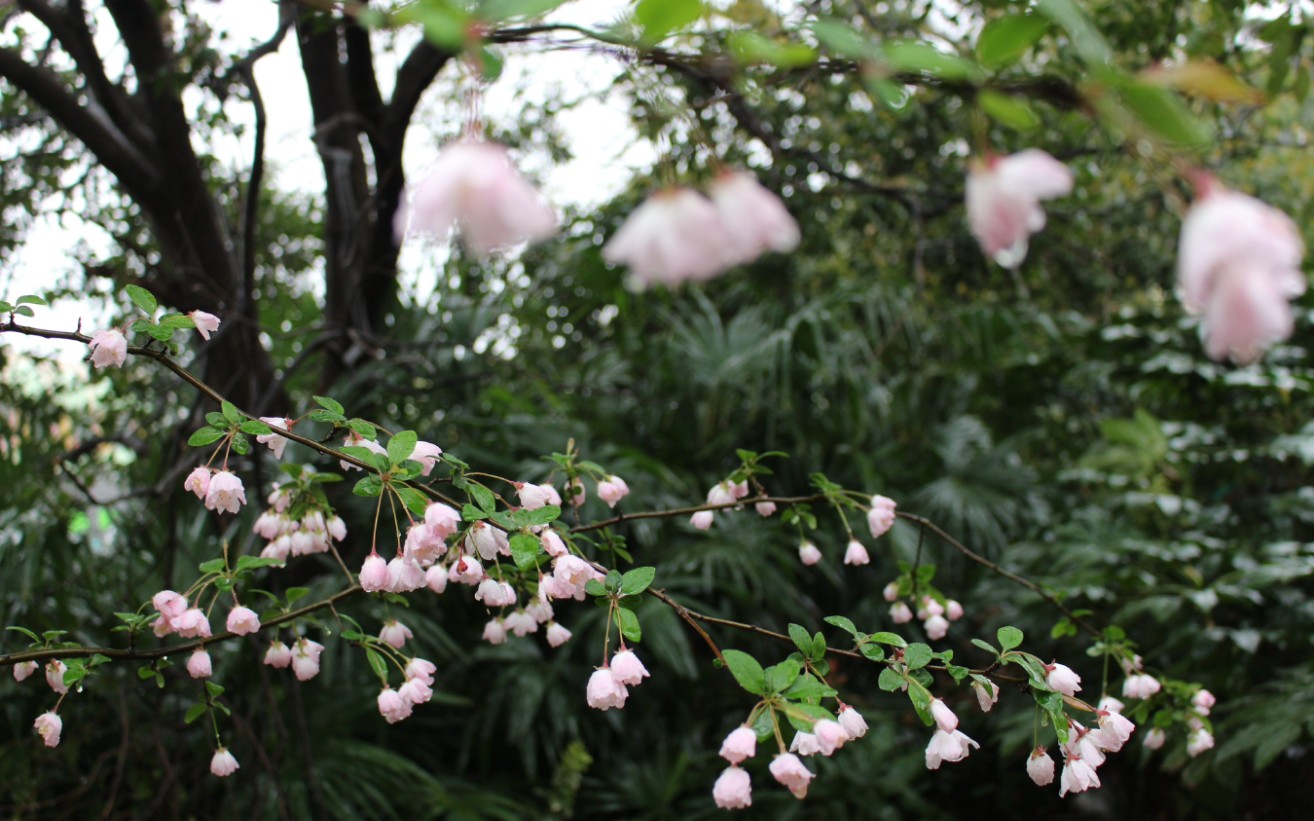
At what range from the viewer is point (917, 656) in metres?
0.69

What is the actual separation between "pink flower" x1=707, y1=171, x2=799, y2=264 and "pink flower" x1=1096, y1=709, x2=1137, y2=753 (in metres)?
0.55

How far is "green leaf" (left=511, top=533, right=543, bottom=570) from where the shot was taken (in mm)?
662

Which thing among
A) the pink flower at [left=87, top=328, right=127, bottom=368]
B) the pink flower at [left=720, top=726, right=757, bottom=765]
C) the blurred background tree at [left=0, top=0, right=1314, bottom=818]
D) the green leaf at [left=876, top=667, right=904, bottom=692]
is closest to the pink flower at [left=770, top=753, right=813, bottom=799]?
the pink flower at [left=720, top=726, right=757, bottom=765]

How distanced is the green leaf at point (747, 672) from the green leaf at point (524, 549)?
154 mm

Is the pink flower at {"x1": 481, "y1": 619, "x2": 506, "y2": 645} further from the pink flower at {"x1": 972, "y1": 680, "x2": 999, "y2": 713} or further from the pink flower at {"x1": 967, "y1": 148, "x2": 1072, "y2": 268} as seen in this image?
the pink flower at {"x1": 967, "y1": 148, "x2": 1072, "y2": 268}

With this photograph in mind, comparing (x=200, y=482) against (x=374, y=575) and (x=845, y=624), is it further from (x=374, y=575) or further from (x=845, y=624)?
(x=845, y=624)

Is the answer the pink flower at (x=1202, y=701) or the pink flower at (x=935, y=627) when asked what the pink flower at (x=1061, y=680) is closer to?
the pink flower at (x=935, y=627)

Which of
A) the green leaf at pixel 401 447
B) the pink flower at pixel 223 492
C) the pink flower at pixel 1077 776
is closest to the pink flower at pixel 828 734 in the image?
the pink flower at pixel 1077 776

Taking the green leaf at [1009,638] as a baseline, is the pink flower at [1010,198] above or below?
above

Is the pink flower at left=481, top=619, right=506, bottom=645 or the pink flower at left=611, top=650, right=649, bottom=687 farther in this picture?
the pink flower at left=481, top=619, right=506, bottom=645

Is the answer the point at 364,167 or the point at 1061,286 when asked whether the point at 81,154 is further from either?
the point at 1061,286

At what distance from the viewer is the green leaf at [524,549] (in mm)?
662

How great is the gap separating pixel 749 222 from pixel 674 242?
32mm

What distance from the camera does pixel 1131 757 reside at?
174 cm
